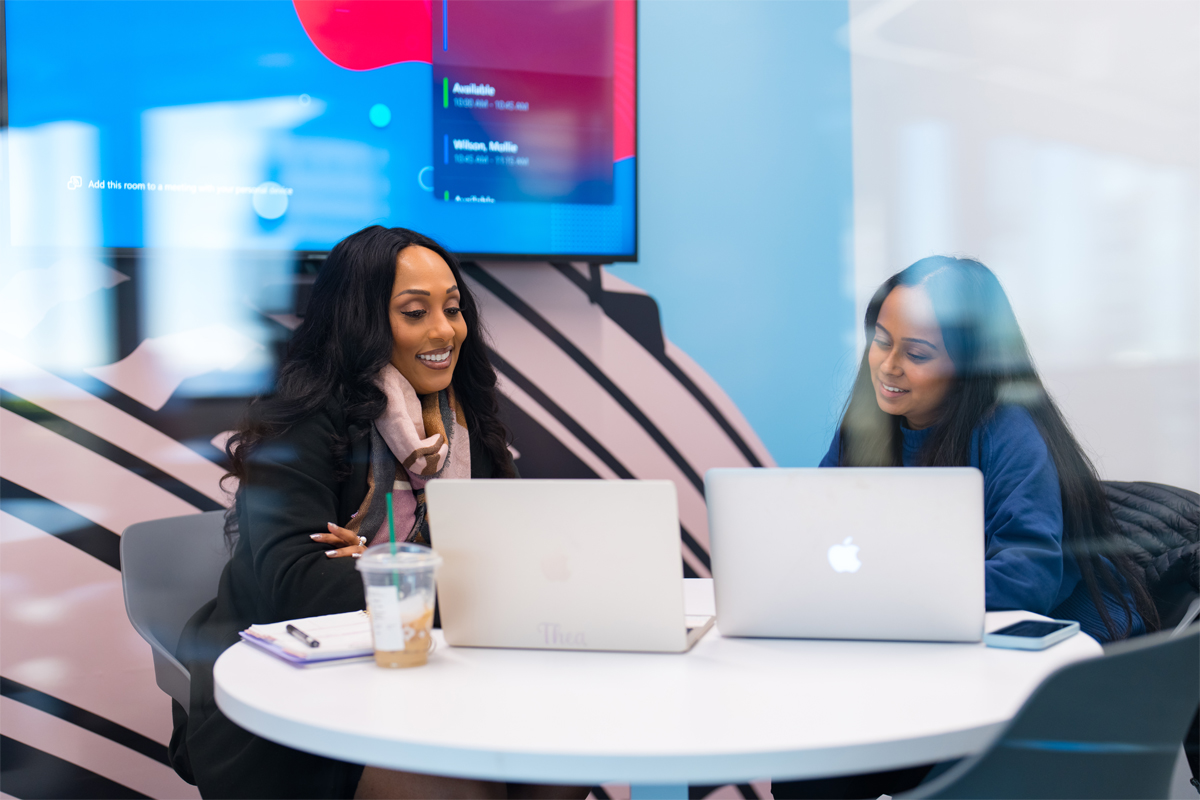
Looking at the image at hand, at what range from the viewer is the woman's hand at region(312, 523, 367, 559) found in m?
1.66

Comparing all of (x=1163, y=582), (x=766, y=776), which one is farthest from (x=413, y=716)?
(x=1163, y=582)

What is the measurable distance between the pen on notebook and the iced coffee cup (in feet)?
0.38

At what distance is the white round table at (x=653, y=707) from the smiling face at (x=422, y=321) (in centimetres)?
89

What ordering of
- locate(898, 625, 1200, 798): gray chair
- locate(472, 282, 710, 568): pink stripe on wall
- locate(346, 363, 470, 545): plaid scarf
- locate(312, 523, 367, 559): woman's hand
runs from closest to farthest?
locate(898, 625, 1200, 798): gray chair → locate(312, 523, 367, 559): woman's hand → locate(346, 363, 470, 545): plaid scarf → locate(472, 282, 710, 568): pink stripe on wall

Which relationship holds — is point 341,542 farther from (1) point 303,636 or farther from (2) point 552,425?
(2) point 552,425

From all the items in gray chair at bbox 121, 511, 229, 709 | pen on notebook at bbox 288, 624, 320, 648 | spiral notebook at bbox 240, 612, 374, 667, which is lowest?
gray chair at bbox 121, 511, 229, 709

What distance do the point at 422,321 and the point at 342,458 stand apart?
1.32 feet

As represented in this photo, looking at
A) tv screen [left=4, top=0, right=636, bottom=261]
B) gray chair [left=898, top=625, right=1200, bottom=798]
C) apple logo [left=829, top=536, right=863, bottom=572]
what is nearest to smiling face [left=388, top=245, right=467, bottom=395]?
tv screen [left=4, top=0, right=636, bottom=261]

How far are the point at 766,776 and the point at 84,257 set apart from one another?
2195 mm

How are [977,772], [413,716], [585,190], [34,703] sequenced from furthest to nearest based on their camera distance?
[585,190] → [34,703] → [413,716] → [977,772]

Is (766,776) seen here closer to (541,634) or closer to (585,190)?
(541,634)

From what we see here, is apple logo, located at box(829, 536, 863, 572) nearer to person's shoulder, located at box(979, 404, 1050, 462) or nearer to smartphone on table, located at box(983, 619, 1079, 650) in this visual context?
smartphone on table, located at box(983, 619, 1079, 650)

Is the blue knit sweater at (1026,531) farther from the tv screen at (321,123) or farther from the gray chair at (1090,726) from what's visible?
the tv screen at (321,123)

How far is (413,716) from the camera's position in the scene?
40.1 inches
